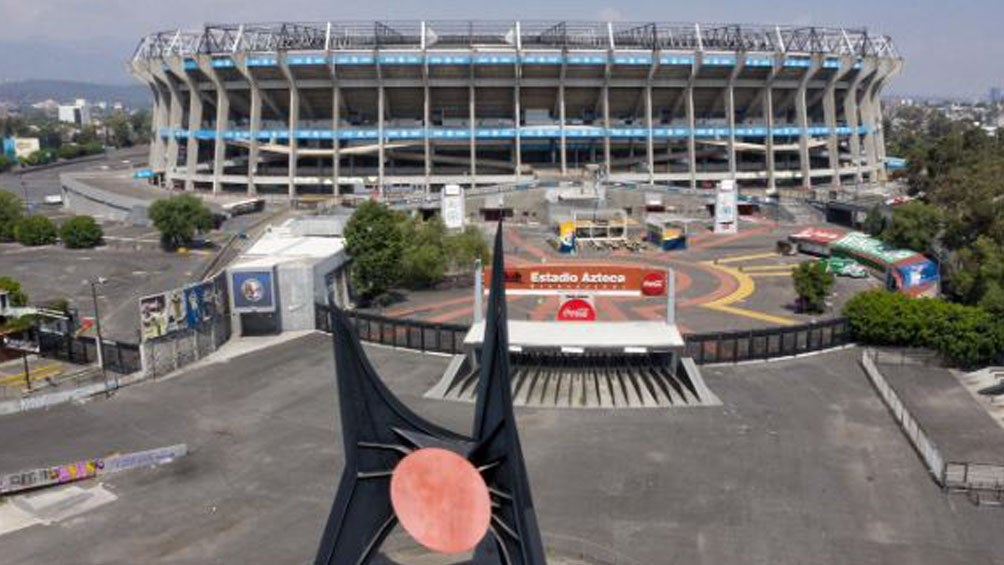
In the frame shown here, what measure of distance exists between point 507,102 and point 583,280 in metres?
72.1

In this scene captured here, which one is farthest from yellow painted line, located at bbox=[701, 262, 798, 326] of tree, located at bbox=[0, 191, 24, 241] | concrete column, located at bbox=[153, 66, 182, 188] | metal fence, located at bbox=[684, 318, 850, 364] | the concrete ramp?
concrete column, located at bbox=[153, 66, 182, 188]

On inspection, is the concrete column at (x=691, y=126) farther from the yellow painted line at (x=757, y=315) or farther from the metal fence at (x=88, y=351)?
the metal fence at (x=88, y=351)

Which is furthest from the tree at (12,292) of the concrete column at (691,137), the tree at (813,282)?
the concrete column at (691,137)

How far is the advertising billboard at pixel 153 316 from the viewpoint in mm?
40844

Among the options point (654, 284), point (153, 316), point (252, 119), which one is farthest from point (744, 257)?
point (252, 119)

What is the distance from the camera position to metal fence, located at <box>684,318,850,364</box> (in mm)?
42475

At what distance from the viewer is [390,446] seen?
66.4 ft

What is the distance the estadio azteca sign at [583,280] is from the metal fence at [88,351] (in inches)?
816

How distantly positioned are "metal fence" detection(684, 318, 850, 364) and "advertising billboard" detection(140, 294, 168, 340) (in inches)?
1119

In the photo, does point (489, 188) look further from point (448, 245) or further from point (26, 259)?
point (26, 259)

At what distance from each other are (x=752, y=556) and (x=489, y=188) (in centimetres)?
7731

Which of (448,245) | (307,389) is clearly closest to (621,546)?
(307,389)

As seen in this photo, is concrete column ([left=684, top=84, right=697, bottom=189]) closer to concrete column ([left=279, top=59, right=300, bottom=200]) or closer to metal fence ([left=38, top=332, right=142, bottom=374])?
concrete column ([left=279, top=59, right=300, bottom=200])

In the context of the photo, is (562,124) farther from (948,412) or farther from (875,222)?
(948,412)
